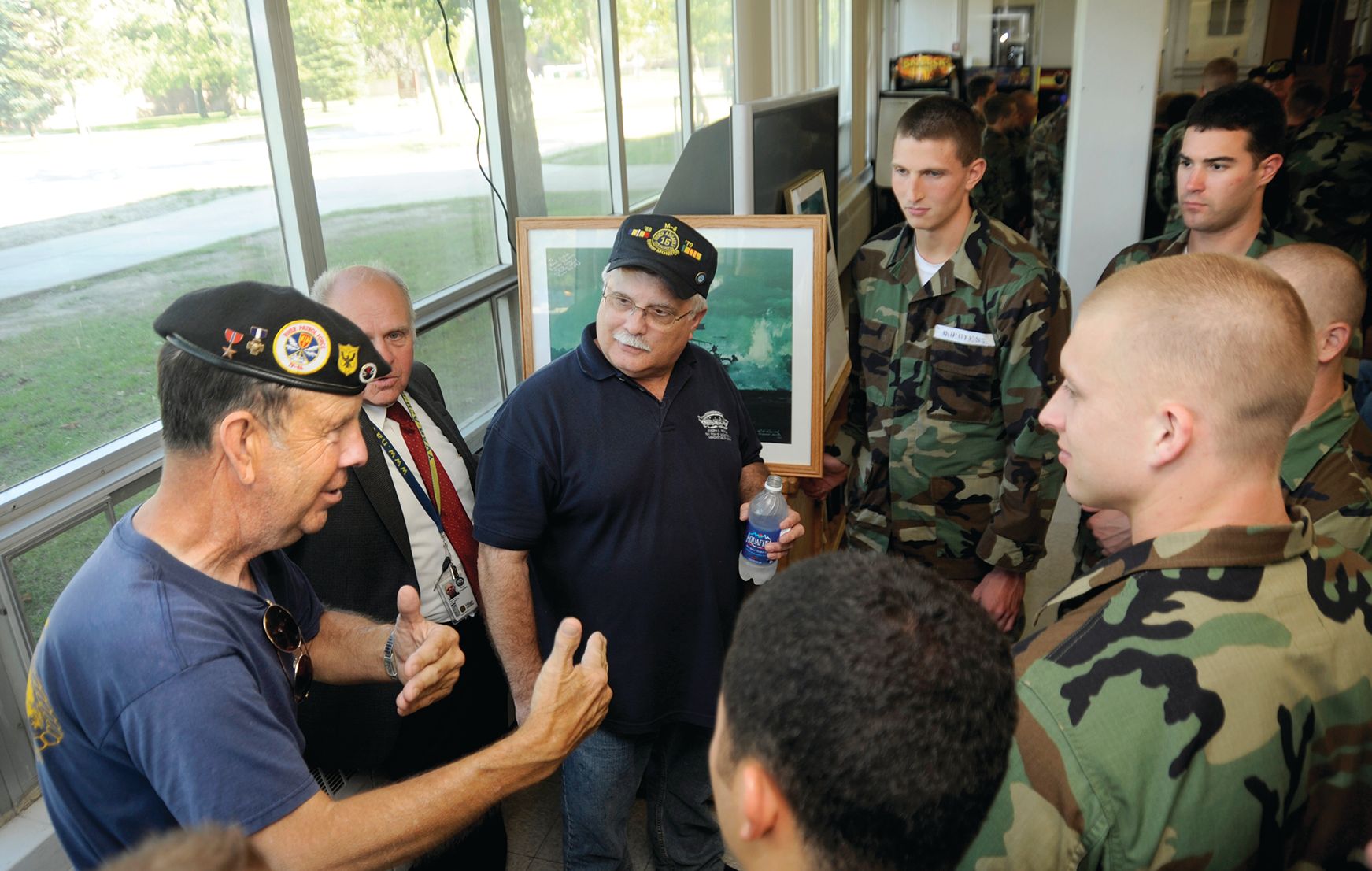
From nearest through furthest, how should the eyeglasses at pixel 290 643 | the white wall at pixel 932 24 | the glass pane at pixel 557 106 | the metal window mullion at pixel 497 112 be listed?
the eyeglasses at pixel 290 643 < the metal window mullion at pixel 497 112 < the glass pane at pixel 557 106 < the white wall at pixel 932 24

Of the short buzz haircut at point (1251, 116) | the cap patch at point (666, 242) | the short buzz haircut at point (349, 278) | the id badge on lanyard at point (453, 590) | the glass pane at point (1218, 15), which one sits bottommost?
the id badge on lanyard at point (453, 590)

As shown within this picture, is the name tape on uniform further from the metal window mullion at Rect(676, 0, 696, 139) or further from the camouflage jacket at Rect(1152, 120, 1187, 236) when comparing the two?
the metal window mullion at Rect(676, 0, 696, 139)

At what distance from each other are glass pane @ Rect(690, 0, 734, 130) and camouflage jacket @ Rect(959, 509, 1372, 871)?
469 cm

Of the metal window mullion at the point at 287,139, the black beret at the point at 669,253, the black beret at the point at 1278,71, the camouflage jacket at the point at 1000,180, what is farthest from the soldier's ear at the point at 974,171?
the camouflage jacket at the point at 1000,180

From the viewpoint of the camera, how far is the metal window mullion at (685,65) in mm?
5258

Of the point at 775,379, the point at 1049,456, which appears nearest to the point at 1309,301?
the point at 1049,456

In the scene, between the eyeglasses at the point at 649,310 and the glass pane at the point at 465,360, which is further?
the glass pane at the point at 465,360

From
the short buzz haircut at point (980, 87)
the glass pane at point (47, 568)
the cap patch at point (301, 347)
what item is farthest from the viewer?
the short buzz haircut at point (980, 87)

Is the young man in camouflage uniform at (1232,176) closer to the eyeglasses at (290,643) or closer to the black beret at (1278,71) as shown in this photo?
the eyeglasses at (290,643)

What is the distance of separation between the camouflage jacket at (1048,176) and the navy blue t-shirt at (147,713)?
6870mm

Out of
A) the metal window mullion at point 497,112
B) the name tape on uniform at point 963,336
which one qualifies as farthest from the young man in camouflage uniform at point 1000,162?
the name tape on uniform at point 963,336

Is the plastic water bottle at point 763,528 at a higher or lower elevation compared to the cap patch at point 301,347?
lower

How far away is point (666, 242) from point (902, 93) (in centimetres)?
831

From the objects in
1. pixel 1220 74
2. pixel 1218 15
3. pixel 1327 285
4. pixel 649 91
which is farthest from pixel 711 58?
pixel 1218 15
